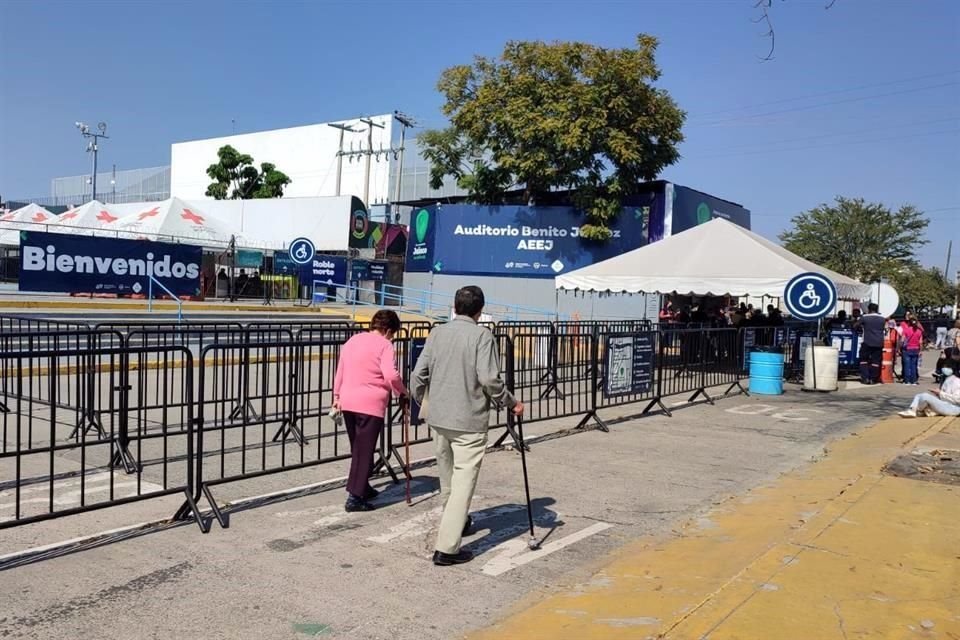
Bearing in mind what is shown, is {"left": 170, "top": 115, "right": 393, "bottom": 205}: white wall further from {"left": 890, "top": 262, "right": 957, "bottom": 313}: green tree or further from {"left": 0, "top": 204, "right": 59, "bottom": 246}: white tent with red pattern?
{"left": 890, "top": 262, "right": 957, "bottom": 313}: green tree

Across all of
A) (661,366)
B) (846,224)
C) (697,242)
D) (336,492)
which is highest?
(846,224)

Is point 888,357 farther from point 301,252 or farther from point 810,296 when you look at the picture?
point 301,252

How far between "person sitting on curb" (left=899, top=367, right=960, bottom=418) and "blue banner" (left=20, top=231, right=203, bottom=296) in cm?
2032

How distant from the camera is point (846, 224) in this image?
48.3m

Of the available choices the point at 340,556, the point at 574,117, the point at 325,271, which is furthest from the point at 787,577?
the point at 325,271

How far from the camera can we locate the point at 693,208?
1232 inches

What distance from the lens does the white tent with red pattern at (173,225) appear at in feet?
102

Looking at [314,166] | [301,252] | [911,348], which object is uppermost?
[314,166]

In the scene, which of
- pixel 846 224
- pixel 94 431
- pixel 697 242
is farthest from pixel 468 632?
pixel 846 224

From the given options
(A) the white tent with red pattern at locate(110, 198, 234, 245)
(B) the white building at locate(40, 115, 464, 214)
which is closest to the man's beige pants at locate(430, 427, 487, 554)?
(A) the white tent with red pattern at locate(110, 198, 234, 245)

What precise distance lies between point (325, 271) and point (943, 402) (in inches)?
989

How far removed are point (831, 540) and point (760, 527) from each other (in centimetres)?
68

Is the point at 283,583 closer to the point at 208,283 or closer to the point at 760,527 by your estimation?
the point at 760,527

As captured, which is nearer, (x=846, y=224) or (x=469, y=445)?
(x=469, y=445)
